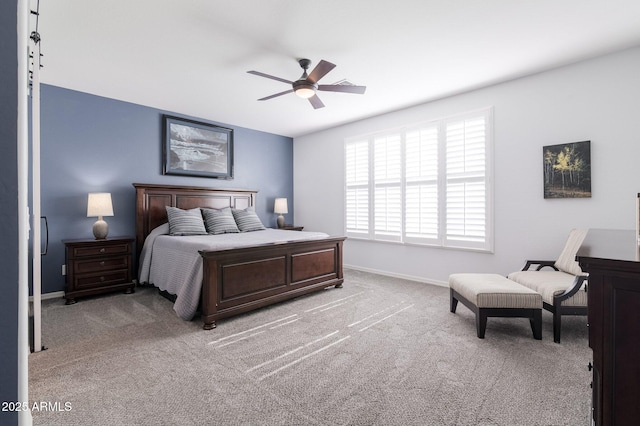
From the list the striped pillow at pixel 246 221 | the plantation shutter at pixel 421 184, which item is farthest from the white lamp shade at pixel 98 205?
the plantation shutter at pixel 421 184

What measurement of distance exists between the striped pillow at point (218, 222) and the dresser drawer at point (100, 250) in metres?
1.07

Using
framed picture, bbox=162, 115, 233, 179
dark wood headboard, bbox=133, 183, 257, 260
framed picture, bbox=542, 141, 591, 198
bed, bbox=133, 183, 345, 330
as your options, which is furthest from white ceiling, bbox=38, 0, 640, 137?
bed, bbox=133, 183, 345, 330

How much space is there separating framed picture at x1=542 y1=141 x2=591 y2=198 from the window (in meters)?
0.64

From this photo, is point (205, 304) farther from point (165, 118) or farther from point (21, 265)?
point (165, 118)

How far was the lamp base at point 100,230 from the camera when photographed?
384 centimetres

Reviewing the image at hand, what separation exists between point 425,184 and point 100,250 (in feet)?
15.0

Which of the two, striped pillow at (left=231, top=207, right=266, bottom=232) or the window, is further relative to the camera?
striped pillow at (left=231, top=207, right=266, bottom=232)

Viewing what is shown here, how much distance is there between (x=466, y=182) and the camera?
162 inches

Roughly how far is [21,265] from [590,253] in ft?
5.72

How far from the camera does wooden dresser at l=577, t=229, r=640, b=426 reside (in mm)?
963

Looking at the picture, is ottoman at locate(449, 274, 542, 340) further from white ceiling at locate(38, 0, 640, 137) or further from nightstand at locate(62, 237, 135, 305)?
nightstand at locate(62, 237, 135, 305)

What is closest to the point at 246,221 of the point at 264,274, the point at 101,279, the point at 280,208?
the point at 280,208

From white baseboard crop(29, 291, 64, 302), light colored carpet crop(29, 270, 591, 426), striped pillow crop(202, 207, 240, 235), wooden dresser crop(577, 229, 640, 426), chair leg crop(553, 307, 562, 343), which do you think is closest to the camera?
wooden dresser crop(577, 229, 640, 426)

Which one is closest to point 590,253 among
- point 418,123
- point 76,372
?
point 76,372
